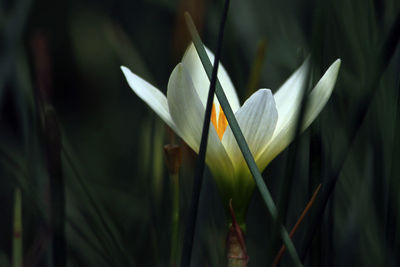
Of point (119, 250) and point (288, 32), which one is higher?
point (288, 32)

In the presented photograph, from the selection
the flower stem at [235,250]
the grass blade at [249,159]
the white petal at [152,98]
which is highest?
the white petal at [152,98]

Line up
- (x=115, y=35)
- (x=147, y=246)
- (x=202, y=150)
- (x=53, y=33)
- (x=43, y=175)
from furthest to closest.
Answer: (x=53, y=33) → (x=115, y=35) → (x=43, y=175) → (x=147, y=246) → (x=202, y=150)

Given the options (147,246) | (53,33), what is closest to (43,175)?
(147,246)

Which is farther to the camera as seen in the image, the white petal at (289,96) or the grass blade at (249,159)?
the white petal at (289,96)

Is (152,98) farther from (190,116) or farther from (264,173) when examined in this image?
(264,173)

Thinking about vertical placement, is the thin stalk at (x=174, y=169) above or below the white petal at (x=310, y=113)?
below

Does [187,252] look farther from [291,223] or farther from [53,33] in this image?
[53,33]
